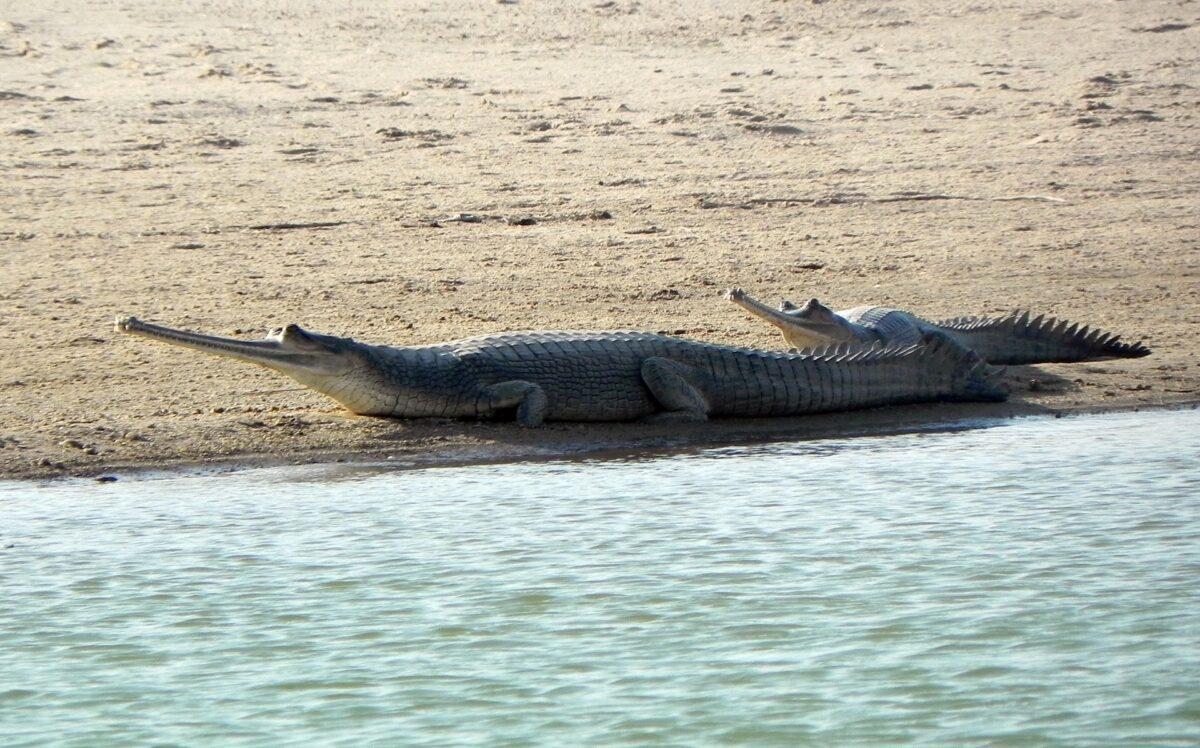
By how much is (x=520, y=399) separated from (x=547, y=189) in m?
3.91

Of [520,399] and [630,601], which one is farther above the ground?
[520,399]

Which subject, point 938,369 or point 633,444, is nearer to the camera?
point 633,444

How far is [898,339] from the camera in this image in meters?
8.31

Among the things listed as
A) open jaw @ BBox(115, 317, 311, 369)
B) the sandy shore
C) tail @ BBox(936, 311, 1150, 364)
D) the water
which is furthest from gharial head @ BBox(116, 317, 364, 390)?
tail @ BBox(936, 311, 1150, 364)

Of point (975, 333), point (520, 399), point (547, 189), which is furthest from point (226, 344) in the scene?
point (547, 189)

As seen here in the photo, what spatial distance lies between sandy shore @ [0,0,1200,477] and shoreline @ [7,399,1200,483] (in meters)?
0.03

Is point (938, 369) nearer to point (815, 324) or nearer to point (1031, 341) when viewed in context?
point (815, 324)

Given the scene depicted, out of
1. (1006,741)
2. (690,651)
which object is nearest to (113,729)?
(690,651)

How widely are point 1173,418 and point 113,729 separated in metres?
4.96

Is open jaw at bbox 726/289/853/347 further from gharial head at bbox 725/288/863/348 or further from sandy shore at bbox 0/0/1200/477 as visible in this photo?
sandy shore at bbox 0/0/1200/477

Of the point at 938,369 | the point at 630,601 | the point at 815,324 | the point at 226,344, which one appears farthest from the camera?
the point at 815,324

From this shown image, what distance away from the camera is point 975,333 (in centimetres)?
854

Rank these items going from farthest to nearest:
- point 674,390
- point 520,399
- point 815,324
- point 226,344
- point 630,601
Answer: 1. point 815,324
2. point 674,390
3. point 520,399
4. point 226,344
5. point 630,601

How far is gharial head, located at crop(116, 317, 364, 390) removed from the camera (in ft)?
23.0
